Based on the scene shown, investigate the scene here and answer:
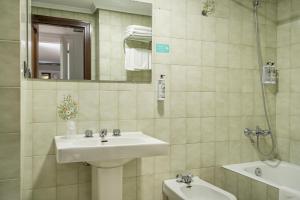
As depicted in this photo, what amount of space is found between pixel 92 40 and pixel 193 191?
148 centimetres

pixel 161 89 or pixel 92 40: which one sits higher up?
pixel 92 40

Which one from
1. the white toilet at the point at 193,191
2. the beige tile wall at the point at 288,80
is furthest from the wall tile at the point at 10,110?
the beige tile wall at the point at 288,80

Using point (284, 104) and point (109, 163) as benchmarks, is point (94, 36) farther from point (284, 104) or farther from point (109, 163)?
point (284, 104)

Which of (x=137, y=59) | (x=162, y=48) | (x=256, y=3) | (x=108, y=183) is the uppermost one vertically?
(x=256, y=3)

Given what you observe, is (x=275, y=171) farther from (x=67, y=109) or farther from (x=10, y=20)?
(x=10, y=20)

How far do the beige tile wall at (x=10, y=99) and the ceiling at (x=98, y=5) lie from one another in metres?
0.69

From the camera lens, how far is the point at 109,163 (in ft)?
5.17

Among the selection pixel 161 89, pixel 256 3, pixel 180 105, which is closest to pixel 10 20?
pixel 161 89

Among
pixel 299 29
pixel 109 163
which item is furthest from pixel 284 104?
pixel 109 163

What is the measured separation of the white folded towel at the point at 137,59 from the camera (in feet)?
6.60

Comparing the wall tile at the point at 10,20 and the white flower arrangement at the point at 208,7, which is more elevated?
the white flower arrangement at the point at 208,7

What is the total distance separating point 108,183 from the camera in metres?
1.63

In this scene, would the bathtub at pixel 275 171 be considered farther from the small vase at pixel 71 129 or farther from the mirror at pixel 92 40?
the small vase at pixel 71 129

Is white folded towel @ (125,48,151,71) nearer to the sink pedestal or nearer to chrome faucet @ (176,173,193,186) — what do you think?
the sink pedestal
